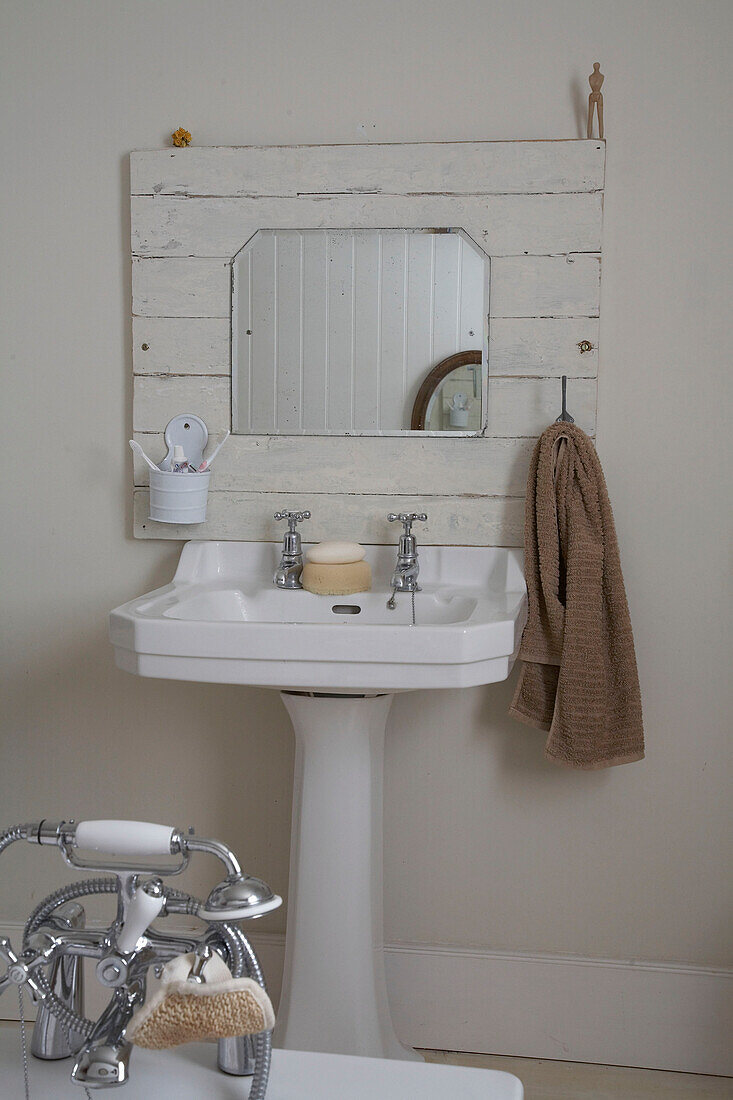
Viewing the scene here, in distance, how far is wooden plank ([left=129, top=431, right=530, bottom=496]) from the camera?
198 cm

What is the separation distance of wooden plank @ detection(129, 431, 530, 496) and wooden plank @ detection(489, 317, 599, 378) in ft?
0.47

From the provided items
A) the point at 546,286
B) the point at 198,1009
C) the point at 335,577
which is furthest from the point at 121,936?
the point at 546,286

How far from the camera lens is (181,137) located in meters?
1.98

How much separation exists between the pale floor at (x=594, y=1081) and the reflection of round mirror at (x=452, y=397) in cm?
122

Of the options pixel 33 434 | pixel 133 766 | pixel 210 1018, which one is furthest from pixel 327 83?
pixel 210 1018

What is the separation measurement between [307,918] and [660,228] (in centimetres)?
141

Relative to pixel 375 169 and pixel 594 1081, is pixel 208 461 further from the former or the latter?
pixel 594 1081

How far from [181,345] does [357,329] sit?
1.16 feet

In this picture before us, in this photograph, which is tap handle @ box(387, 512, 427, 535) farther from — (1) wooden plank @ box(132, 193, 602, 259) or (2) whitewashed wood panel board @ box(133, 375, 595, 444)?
(1) wooden plank @ box(132, 193, 602, 259)

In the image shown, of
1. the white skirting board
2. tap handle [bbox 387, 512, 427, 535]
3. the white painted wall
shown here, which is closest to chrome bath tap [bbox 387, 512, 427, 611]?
tap handle [bbox 387, 512, 427, 535]

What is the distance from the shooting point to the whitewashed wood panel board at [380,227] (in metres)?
1.93

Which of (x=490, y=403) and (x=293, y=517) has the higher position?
(x=490, y=403)

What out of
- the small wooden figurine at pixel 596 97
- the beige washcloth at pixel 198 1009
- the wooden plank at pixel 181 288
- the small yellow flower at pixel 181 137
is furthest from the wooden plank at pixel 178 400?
the beige washcloth at pixel 198 1009

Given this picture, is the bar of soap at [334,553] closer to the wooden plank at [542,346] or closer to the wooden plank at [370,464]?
the wooden plank at [370,464]
